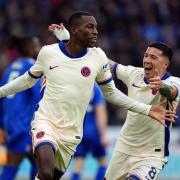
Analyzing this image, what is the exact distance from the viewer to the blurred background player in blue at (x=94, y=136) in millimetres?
11961

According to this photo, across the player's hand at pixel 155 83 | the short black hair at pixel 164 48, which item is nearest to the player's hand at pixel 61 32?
the short black hair at pixel 164 48

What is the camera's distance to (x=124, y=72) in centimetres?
905

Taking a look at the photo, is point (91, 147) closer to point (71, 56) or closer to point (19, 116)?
point (19, 116)

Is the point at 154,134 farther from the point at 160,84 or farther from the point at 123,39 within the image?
the point at 123,39

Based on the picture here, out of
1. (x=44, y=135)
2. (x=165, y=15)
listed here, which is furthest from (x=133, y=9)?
(x=44, y=135)

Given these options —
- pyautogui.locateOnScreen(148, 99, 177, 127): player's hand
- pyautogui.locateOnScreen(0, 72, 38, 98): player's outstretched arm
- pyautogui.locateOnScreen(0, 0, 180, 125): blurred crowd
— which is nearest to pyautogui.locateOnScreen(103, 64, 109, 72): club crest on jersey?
pyautogui.locateOnScreen(148, 99, 177, 127): player's hand

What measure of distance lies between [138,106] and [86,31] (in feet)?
3.16

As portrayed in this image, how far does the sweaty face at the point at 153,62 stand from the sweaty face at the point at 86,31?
0.71 metres

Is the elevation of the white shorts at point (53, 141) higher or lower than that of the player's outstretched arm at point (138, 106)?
lower

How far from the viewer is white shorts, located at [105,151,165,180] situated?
8.57m

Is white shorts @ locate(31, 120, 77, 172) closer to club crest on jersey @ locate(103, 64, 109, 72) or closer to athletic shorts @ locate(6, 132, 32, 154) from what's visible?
club crest on jersey @ locate(103, 64, 109, 72)

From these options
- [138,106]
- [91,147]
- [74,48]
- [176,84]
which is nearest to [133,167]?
[138,106]

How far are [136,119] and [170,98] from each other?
0.52 metres

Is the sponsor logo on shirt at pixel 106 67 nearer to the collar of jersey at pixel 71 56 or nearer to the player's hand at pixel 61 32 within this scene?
the collar of jersey at pixel 71 56
